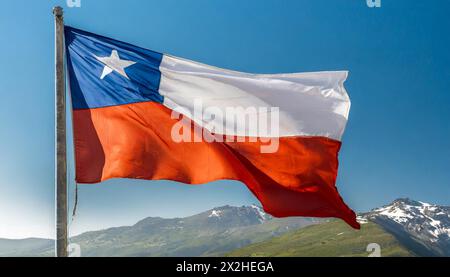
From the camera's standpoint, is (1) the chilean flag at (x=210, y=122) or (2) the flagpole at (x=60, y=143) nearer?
(2) the flagpole at (x=60, y=143)

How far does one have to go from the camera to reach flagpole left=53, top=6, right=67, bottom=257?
429 inches

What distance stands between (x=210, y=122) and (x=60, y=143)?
454 centimetres

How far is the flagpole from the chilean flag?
5.52 feet

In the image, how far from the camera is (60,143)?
11523mm

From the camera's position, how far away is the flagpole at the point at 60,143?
10.9 m

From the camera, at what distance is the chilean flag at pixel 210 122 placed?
1401 centimetres

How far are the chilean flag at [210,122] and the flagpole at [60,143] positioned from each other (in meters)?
1.68

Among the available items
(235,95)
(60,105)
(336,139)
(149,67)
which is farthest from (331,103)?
(60,105)
